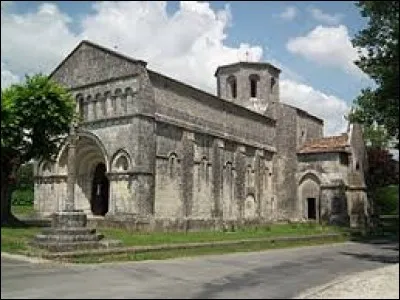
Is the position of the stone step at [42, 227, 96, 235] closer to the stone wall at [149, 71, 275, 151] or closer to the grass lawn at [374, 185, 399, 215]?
the stone wall at [149, 71, 275, 151]

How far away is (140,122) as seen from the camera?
29.3m

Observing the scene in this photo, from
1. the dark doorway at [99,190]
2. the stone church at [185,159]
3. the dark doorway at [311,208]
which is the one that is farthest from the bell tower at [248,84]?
the dark doorway at [99,190]

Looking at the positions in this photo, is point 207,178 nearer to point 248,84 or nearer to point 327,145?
point 327,145

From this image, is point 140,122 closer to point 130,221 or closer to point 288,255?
point 130,221

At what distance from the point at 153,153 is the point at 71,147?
873cm

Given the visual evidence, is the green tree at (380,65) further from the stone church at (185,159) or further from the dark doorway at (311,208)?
the dark doorway at (311,208)

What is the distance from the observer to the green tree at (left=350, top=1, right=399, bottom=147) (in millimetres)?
19359

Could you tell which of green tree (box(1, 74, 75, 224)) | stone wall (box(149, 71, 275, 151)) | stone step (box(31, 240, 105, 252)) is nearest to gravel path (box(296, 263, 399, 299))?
stone step (box(31, 240, 105, 252))

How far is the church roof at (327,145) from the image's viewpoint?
4231 centimetres

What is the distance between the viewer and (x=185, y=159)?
105 feet

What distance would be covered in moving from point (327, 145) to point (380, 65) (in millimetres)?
20252

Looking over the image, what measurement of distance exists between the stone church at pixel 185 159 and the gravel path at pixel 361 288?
15.9 metres

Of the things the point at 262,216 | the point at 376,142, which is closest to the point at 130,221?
the point at 262,216

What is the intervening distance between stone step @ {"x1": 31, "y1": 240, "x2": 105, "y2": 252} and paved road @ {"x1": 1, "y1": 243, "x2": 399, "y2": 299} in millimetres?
2022
